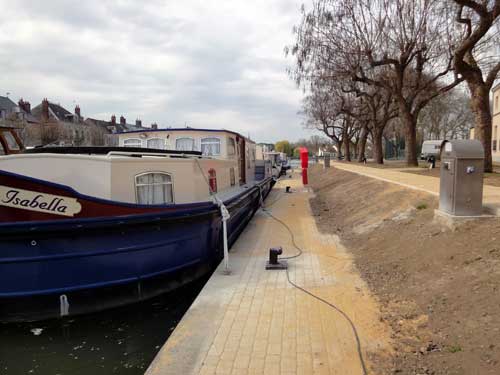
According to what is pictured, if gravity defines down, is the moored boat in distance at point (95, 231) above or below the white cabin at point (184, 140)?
below

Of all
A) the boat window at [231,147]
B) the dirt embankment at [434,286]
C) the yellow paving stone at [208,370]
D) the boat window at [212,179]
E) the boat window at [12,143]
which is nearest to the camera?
the dirt embankment at [434,286]

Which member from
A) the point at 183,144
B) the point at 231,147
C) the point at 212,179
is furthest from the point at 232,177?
the point at 212,179

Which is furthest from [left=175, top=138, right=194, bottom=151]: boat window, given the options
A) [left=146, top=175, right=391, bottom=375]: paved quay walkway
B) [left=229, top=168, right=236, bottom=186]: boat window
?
[left=146, top=175, right=391, bottom=375]: paved quay walkway

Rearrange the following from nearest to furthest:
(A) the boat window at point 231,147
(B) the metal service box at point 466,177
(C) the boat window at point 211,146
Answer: (B) the metal service box at point 466,177 → (C) the boat window at point 211,146 → (A) the boat window at point 231,147

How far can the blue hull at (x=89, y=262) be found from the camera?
5.37m

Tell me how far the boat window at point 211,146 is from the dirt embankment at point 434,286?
16.4 feet

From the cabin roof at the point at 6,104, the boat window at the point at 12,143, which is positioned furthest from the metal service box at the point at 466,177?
the cabin roof at the point at 6,104

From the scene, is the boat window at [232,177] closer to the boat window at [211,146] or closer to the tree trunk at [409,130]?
the boat window at [211,146]

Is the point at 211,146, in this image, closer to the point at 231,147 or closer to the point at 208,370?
the point at 231,147

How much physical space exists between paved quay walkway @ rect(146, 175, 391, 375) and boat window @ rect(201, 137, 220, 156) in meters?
5.00

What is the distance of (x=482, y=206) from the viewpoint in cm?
657

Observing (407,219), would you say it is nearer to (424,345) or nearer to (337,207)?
(424,345)

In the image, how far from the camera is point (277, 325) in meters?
4.51

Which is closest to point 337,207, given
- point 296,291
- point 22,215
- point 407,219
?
point 407,219
